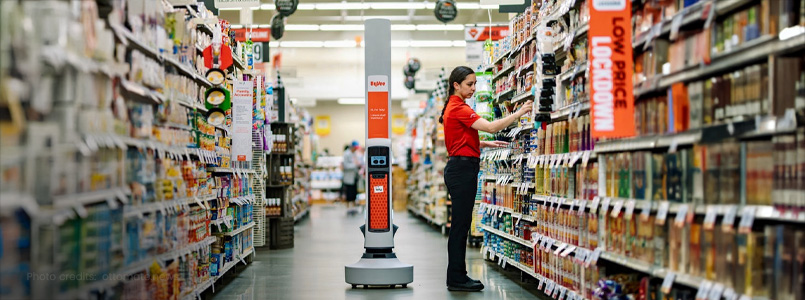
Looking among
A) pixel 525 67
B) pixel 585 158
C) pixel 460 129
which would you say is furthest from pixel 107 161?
pixel 525 67

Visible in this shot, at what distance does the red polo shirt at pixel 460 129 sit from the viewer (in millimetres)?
6098

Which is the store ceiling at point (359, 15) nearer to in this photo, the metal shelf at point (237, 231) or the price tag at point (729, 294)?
the metal shelf at point (237, 231)

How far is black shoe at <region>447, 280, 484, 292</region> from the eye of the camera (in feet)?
20.4

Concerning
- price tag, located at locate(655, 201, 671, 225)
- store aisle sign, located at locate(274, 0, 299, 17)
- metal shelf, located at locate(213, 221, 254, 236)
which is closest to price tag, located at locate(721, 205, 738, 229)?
price tag, located at locate(655, 201, 671, 225)

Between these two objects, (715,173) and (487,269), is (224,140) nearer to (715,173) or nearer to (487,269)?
(487,269)

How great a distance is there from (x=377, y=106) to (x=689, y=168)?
3682mm

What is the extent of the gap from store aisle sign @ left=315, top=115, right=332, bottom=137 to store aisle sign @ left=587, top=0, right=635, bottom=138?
2678 centimetres

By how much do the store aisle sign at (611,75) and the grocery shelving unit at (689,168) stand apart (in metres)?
0.10

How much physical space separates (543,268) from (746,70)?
3.02 metres

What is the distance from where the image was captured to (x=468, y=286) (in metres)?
6.23

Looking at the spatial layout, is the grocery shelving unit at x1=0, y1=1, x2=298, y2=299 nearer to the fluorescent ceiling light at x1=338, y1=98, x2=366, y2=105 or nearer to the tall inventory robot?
the tall inventory robot

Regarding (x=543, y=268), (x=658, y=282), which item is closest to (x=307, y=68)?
(x=543, y=268)

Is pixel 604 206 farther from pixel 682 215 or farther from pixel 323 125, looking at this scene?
pixel 323 125

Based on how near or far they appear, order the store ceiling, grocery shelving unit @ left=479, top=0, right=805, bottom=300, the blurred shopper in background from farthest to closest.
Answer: the store ceiling, the blurred shopper in background, grocery shelving unit @ left=479, top=0, right=805, bottom=300
